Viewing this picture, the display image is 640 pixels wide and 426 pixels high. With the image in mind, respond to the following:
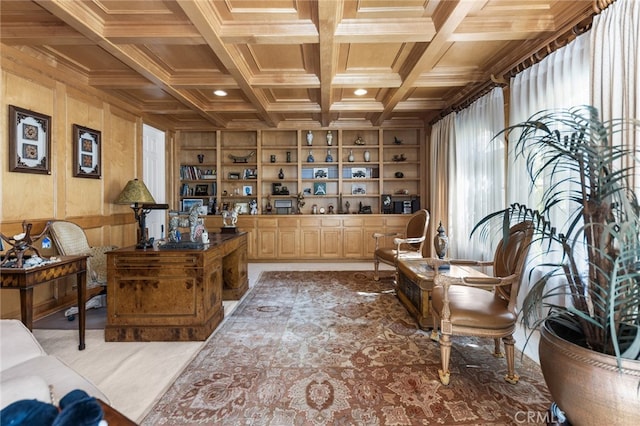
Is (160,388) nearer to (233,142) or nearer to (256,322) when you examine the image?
(256,322)

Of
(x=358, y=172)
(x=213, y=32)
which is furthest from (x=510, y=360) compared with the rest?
(x=358, y=172)

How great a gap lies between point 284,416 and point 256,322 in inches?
55.2

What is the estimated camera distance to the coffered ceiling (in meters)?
2.49

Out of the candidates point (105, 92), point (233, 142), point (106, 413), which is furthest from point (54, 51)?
point (106, 413)

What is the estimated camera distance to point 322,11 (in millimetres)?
2367

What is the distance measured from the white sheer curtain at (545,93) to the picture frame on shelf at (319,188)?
3697 millimetres

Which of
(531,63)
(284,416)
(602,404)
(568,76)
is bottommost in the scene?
(284,416)

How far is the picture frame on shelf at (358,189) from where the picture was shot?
641 cm

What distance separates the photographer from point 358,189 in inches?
253

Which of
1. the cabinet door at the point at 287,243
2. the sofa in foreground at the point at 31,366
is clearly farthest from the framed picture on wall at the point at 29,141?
the cabinet door at the point at 287,243

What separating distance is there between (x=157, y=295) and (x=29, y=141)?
2.25 metres

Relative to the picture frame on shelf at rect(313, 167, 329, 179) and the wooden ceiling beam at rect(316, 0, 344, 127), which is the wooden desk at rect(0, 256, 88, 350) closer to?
the wooden ceiling beam at rect(316, 0, 344, 127)

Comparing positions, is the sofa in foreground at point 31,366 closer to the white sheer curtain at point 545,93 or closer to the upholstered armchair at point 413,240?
the white sheer curtain at point 545,93

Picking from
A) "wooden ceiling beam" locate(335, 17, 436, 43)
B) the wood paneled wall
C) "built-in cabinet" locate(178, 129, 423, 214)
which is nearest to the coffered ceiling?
"wooden ceiling beam" locate(335, 17, 436, 43)
